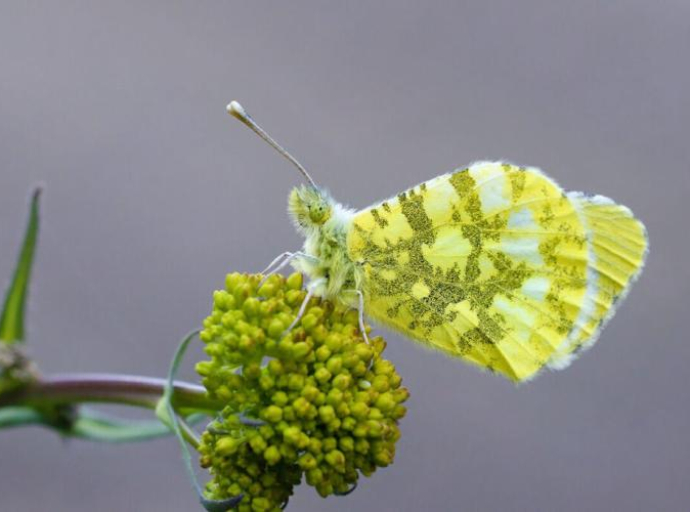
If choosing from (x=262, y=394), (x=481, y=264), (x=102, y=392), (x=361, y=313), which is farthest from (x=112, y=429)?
(x=481, y=264)

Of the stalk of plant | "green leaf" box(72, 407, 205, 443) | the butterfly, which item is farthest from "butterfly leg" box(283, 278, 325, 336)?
"green leaf" box(72, 407, 205, 443)

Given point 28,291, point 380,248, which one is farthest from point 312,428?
point 28,291

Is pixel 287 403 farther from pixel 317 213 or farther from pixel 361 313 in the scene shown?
pixel 317 213

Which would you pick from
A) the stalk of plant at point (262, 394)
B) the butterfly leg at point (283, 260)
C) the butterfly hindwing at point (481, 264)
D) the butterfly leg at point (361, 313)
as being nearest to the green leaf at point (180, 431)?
the stalk of plant at point (262, 394)

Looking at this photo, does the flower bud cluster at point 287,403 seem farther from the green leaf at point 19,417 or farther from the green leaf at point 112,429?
the green leaf at point 19,417

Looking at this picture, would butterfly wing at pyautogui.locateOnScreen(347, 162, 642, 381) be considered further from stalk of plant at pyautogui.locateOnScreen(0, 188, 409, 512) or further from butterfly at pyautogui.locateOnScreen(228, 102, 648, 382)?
stalk of plant at pyautogui.locateOnScreen(0, 188, 409, 512)

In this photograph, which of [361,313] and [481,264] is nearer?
[361,313]
